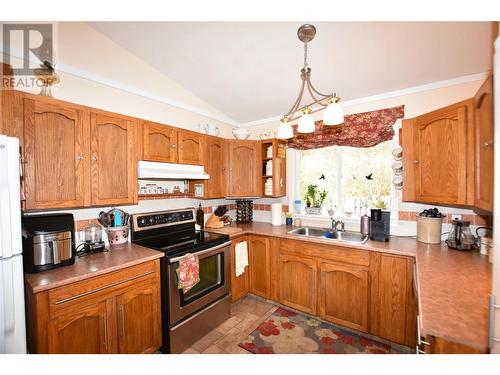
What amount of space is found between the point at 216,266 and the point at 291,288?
35.2 inches

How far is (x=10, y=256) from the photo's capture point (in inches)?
43.1

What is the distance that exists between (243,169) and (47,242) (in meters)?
2.08

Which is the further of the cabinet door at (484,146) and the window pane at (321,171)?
the window pane at (321,171)

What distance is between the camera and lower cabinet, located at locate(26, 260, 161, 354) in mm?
1246

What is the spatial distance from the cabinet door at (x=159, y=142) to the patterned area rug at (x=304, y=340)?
192 cm

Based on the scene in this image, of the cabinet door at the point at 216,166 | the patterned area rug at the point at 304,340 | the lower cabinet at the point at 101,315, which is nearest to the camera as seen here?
the lower cabinet at the point at 101,315

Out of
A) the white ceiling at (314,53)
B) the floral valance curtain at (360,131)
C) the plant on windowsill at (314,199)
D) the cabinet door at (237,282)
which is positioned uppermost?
the white ceiling at (314,53)

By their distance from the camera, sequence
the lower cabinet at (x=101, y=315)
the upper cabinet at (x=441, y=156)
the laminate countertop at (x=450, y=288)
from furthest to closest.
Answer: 1. the upper cabinet at (x=441, y=156)
2. the lower cabinet at (x=101, y=315)
3. the laminate countertop at (x=450, y=288)

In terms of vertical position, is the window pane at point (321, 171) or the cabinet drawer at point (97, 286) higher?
the window pane at point (321, 171)

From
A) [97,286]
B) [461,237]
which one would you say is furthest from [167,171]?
[461,237]

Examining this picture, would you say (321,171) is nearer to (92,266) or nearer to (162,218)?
(162,218)

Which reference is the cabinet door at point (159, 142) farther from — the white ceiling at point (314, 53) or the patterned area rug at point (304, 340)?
the patterned area rug at point (304, 340)

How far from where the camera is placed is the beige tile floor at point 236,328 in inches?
75.4

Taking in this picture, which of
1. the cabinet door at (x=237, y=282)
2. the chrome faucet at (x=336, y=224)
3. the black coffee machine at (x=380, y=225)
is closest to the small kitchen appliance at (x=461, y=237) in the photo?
the black coffee machine at (x=380, y=225)
